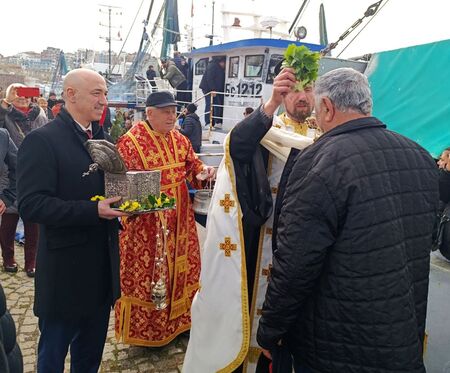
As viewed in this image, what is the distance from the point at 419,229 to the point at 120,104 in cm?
1877

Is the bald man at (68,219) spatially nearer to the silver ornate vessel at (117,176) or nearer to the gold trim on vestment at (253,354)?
the silver ornate vessel at (117,176)

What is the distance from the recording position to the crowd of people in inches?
64.3

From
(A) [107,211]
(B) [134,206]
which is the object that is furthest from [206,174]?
(A) [107,211]

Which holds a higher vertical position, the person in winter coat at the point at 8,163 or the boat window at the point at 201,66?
the boat window at the point at 201,66

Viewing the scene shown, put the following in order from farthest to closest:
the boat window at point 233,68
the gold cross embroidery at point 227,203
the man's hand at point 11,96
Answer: the boat window at point 233,68 < the man's hand at point 11,96 < the gold cross embroidery at point 227,203

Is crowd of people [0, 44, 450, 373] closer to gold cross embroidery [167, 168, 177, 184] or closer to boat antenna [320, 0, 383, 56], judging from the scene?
gold cross embroidery [167, 168, 177, 184]

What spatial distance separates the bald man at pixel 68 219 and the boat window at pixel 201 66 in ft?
Answer: 41.3

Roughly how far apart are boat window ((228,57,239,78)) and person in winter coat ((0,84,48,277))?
8082mm

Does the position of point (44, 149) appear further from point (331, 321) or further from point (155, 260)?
point (331, 321)

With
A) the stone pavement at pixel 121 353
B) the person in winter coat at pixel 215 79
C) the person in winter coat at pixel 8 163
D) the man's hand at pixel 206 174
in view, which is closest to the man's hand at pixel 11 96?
the person in winter coat at pixel 8 163

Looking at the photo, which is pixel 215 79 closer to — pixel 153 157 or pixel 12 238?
pixel 12 238

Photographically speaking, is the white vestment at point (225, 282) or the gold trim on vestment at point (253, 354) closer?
the white vestment at point (225, 282)

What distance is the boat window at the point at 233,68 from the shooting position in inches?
490

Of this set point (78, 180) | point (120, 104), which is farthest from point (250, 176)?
point (120, 104)
